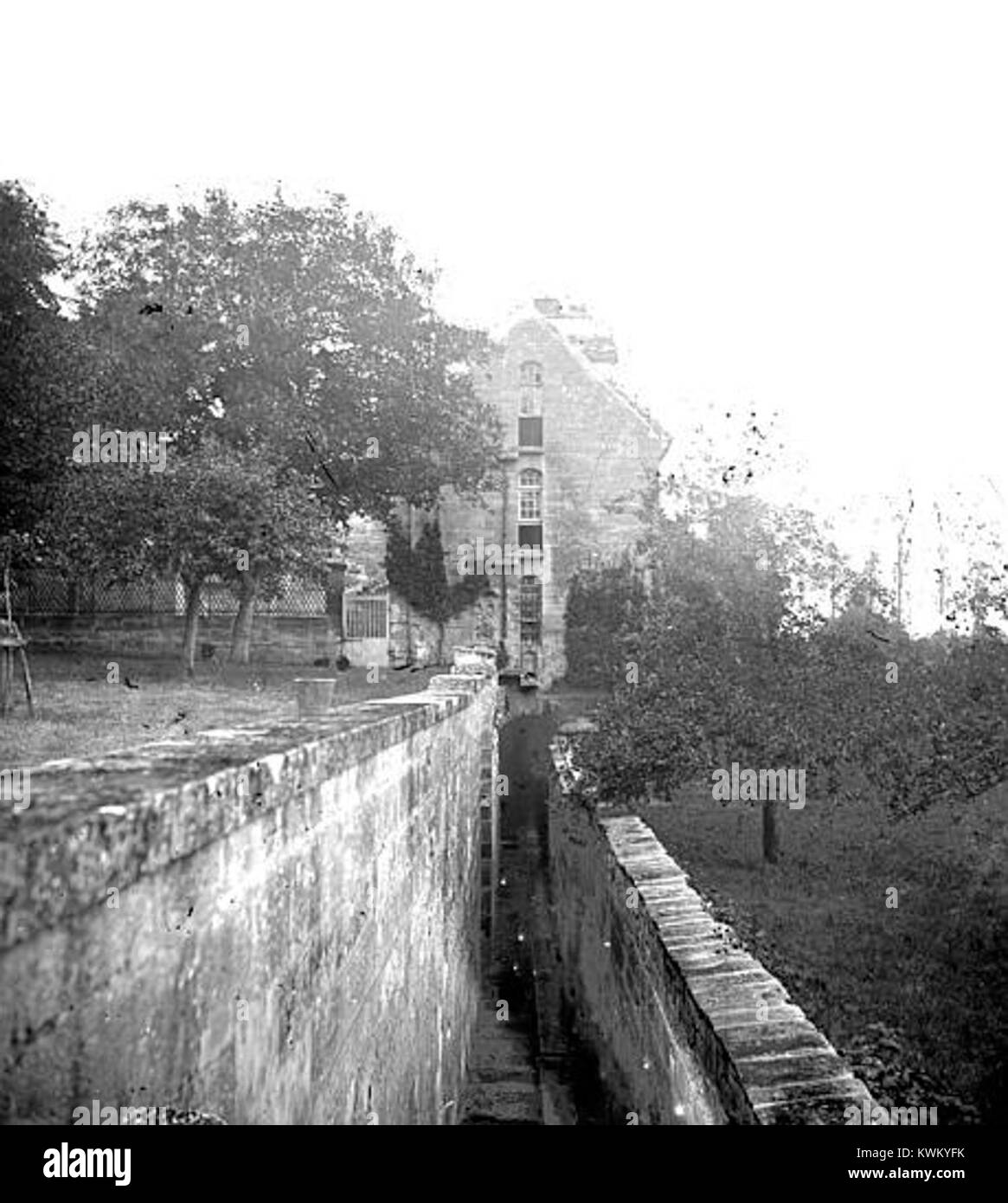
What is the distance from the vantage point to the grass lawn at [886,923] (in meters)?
7.80

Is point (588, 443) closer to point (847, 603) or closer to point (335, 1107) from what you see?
point (847, 603)

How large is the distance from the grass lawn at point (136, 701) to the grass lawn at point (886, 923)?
15.8 feet

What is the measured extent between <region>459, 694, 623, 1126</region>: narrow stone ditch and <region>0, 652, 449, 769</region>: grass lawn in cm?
392

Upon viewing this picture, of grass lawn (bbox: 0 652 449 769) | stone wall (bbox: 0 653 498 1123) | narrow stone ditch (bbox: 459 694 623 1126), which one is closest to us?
stone wall (bbox: 0 653 498 1123)

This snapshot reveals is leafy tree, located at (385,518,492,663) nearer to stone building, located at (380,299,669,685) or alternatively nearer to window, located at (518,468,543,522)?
stone building, located at (380,299,669,685)

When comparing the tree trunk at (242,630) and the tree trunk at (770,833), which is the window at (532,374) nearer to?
the tree trunk at (242,630)

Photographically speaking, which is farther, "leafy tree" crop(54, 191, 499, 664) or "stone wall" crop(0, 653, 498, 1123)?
"leafy tree" crop(54, 191, 499, 664)

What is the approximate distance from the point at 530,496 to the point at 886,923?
27.2m

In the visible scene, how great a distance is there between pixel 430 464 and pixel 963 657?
18.7 m

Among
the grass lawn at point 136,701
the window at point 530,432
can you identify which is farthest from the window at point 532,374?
the grass lawn at point 136,701

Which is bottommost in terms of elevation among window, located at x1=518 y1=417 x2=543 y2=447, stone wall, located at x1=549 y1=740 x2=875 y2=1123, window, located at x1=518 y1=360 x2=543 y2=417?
stone wall, located at x1=549 y1=740 x2=875 y2=1123

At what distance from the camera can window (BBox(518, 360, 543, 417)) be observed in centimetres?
3666

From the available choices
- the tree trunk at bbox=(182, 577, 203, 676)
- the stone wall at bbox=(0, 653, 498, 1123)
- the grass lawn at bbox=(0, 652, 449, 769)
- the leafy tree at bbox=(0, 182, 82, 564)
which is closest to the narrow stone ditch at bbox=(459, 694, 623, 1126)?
the grass lawn at bbox=(0, 652, 449, 769)

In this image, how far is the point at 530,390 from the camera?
36719 millimetres
